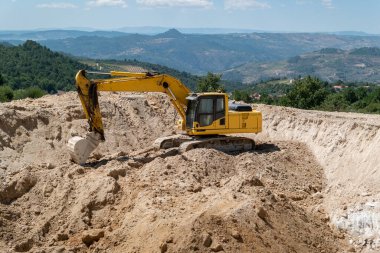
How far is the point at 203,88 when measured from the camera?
4119 centimetres

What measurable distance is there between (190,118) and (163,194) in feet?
16.7

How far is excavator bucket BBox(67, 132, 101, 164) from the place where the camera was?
16531 millimetres

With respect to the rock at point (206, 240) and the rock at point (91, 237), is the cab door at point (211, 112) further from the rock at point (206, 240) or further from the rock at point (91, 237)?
the rock at point (206, 240)

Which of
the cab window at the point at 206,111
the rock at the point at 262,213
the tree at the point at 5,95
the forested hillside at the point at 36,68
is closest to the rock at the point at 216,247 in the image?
the rock at the point at 262,213

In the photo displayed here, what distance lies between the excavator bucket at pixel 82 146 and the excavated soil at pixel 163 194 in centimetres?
50

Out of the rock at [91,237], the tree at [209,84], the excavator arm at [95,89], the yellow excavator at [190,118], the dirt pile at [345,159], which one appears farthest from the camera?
the tree at [209,84]

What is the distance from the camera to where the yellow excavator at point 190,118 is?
1667cm

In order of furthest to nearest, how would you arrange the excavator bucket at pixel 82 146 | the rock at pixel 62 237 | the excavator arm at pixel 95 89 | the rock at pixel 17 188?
the excavator bucket at pixel 82 146
the excavator arm at pixel 95 89
the rock at pixel 17 188
the rock at pixel 62 237

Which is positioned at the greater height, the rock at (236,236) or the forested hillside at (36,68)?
the rock at (236,236)

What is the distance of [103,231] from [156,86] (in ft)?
22.1

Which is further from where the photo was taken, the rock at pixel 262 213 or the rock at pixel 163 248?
the rock at pixel 262 213

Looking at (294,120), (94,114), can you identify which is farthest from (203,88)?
(94,114)

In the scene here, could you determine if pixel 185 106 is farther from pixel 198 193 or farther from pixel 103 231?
pixel 103 231

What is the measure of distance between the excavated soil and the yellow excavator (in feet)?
2.52
